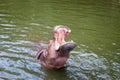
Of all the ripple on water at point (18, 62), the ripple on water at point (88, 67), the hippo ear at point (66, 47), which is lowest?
the ripple on water at point (88, 67)

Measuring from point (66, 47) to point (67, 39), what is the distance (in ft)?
14.3

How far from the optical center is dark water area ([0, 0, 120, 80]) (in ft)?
27.6

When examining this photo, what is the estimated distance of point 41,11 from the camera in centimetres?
1702

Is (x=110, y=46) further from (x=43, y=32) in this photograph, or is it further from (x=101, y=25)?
(x=101, y=25)

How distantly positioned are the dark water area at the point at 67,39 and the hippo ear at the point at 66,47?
2.57 ft

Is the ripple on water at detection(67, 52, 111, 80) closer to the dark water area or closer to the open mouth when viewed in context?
the dark water area

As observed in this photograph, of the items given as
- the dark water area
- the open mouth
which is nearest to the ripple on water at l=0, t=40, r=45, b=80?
the dark water area

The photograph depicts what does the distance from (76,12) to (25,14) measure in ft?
9.82

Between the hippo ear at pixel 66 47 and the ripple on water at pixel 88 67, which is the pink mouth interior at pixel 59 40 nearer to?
the hippo ear at pixel 66 47

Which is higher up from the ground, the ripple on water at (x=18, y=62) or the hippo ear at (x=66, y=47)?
the hippo ear at (x=66, y=47)

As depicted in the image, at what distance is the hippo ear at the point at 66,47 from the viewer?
294 inches

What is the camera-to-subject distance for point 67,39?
39.0ft

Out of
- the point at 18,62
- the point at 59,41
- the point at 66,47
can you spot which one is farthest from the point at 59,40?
the point at 18,62

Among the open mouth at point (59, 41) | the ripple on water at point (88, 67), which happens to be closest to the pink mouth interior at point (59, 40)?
the open mouth at point (59, 41)
